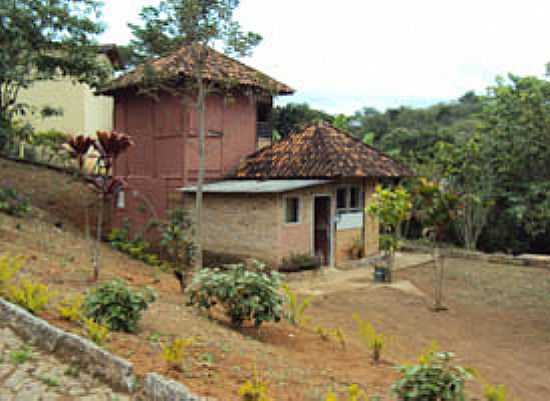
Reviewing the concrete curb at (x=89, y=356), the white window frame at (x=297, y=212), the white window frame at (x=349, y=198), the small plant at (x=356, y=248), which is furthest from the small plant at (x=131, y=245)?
the concrete curb at (x=89, y=356)

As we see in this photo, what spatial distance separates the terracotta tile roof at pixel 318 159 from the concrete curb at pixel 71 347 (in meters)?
10.7

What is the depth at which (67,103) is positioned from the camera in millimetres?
23688

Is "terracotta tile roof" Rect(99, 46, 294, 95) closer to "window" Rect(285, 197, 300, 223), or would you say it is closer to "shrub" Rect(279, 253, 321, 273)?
"window" Rect(285, 197, 300, 223)

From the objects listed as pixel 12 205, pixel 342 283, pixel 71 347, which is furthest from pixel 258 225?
pixel 71 347

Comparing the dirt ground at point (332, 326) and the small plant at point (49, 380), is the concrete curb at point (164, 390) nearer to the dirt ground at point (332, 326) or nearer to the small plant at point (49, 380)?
the dirt ground at point (332, 326)

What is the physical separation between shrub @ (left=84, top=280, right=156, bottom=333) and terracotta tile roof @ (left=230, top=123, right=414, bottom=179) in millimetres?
9580

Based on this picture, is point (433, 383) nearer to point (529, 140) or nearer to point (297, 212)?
point (529, 140)

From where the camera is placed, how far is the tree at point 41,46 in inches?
460

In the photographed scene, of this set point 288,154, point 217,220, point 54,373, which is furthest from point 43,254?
point 288,154

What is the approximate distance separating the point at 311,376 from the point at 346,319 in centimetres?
476

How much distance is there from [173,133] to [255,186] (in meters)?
3.06

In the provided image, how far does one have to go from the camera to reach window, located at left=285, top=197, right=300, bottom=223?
49.2ft

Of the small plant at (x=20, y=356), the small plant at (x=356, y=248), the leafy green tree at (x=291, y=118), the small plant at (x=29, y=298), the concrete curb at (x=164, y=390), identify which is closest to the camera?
the concrete curb at (x=164, y=390)

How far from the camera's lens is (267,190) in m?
14.0
